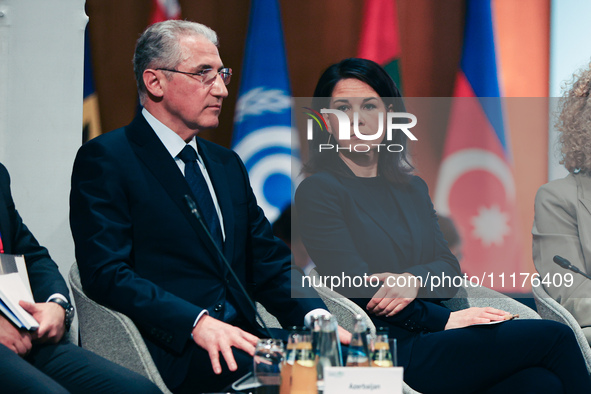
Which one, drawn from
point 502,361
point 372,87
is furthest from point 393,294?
point 372,87

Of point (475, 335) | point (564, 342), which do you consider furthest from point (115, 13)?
point (564, 342)

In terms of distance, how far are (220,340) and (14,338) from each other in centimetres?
57

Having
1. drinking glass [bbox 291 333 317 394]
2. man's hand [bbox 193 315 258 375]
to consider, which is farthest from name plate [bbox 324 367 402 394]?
man's hand [bbox 193 315 258 375]

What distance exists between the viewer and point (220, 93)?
236 cm

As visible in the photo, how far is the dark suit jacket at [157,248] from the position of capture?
193 centimetres

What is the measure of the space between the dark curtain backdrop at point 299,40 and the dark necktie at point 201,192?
0.76m

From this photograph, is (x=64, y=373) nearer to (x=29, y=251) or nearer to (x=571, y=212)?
(x=29, y=251)

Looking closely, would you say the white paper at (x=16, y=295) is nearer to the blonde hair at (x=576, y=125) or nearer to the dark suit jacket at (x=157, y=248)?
the dark suit jacket at (x=157, y=248)

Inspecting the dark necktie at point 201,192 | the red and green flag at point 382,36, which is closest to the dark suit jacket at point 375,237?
the dark necktie at point 201,192

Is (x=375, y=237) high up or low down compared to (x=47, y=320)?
up

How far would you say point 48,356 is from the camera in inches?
73.5

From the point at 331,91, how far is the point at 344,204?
54 centimetres

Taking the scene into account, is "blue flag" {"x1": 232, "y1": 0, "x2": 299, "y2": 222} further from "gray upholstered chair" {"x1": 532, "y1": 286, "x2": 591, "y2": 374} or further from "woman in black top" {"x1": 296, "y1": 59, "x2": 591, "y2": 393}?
"gray upholstered chair" {"x1": 532, "y1": 286, "x2": 591, "y2": 374}

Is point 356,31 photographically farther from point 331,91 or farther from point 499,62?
point 499,62
